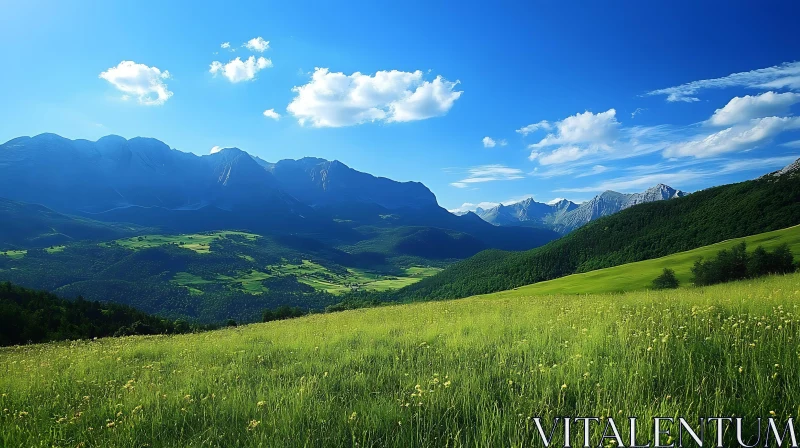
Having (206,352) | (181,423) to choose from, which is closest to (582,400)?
(181,423)

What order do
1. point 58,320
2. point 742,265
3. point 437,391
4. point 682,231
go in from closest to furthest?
point 437,391
point 58,320
point 742,265
point 682,231

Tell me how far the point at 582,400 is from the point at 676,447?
102 cm

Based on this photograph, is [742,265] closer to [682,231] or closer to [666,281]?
[666,281]

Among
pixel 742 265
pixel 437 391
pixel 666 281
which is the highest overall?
pixel 437 391

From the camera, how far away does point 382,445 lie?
3572mm

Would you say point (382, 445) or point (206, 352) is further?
point (206, 352)

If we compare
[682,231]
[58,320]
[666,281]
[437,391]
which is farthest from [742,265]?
[682,231]

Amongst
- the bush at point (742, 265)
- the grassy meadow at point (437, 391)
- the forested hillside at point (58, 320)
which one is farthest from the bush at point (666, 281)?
the forested hillside at point (58, 320)

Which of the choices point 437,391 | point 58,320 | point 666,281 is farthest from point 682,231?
point 58,320

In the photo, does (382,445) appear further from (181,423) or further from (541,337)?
(541,337)

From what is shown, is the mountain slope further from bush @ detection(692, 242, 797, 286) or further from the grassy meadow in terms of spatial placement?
the grassy meadow

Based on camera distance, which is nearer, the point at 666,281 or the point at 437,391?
the point at 437,391

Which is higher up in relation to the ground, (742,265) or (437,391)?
(437,391)

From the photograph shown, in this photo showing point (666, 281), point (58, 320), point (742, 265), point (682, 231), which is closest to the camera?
point (58, 320)
